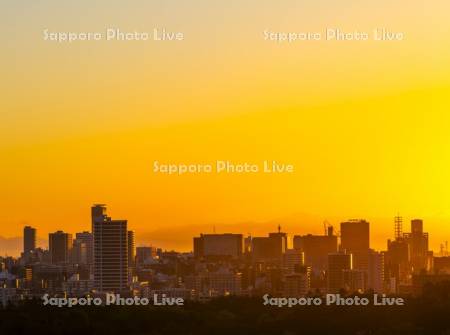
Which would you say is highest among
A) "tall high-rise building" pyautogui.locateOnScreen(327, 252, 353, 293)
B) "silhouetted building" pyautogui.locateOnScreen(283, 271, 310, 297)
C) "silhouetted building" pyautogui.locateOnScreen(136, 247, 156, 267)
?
"silhouetted building" pyautogui.locateOnScreen(136, 247, 156, 267)

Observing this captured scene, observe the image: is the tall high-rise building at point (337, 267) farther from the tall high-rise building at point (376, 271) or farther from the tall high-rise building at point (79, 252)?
the tall high-rise building at point (79, 252)

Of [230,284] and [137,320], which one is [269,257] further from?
[137,320]

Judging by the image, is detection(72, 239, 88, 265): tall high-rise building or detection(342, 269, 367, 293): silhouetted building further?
detection(72, 239, 88, 265): tall high-rise building

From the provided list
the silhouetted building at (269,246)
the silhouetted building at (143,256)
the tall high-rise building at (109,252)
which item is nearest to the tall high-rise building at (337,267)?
the silhouetted building at (269,246)

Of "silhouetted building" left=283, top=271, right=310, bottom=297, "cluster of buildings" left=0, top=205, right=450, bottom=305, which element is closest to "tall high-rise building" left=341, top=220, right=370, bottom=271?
"cluster of buildings" left=0, top=205, right=450, bottom=305

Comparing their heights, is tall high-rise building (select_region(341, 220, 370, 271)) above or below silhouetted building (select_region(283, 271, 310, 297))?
above

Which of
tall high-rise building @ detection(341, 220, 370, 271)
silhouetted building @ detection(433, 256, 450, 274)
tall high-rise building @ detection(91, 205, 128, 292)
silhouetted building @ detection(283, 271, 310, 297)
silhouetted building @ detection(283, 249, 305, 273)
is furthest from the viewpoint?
tall high-rise building @ detection(341, 220, 370, 271)

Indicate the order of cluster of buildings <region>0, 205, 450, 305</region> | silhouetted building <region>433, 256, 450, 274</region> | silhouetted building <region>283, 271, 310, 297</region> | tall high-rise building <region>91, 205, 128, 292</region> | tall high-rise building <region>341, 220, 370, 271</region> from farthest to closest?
tall high-rise building <region>341, 220, 370, 271</region>
silhouetted building <region>433, 256, 450, 274</region>
tall high-rise building <region>91, 205, 128, 292</region>
cluster of buildings <region>0, 205, 450, 305</region>
silhouetted building <region>283, 271, 310, 297</region>

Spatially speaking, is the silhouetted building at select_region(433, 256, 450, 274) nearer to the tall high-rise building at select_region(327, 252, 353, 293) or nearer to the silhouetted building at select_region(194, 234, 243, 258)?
the tall high-rise building at select_region(327, 252, 353, 293)
